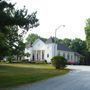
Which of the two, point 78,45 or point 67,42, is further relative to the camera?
point 67,42

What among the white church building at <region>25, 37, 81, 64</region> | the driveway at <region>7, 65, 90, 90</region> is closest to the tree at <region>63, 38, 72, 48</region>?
the white church building at <region>25, 37, 81, 64</region>

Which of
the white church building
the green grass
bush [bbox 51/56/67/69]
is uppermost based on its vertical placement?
the white church building

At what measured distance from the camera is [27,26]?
24812 mm

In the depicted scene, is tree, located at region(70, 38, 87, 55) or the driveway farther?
tree, located at region(70, 38, 87, 55)

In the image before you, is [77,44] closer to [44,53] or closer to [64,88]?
[44,53]

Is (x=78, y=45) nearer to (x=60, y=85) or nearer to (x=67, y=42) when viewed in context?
(x=67, y=42)

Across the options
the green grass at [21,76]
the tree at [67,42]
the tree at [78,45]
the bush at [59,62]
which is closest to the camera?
the green grass at [21,76]

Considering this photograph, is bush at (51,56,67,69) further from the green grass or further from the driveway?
the driveway

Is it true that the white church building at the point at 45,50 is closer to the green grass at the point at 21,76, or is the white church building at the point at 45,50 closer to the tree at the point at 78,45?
the tree at the point at 78,45

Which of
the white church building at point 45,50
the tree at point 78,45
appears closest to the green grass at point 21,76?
the white church building at point 45,50

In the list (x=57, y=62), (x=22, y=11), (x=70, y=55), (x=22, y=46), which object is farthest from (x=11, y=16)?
(x=70, y=55)

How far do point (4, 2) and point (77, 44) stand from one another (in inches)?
3539

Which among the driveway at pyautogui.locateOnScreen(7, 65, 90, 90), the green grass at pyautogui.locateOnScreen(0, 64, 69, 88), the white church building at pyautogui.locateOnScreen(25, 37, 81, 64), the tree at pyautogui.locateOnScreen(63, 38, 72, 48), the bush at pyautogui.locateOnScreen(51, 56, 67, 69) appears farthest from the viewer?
the tree at pyautogui.locateOnScreen(63, 38, 72, 48)

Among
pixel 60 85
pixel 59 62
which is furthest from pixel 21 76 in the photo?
pixel 59 62
